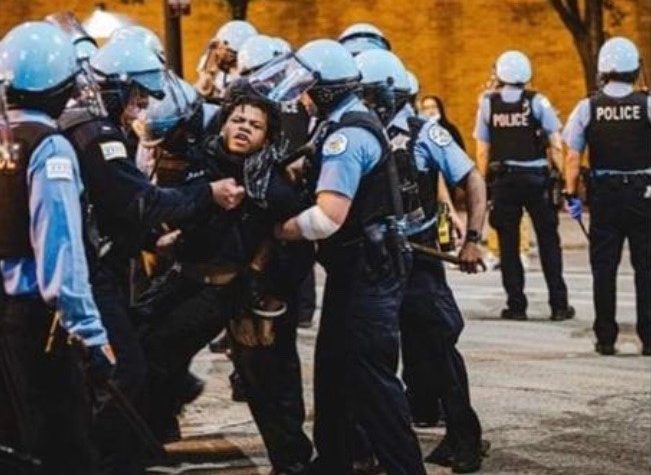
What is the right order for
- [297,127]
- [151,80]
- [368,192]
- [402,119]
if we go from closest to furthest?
[368,192] → [151,80] → [402,119] → [297,127]

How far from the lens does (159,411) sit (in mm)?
7191

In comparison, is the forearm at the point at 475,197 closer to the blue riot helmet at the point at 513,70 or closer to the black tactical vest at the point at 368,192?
the black tactical vest at the point at 368,192

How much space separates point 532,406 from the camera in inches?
351

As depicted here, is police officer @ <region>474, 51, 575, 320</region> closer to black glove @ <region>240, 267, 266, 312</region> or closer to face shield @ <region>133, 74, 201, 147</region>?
face shield @ <region>133, 74, 201, 147</region>

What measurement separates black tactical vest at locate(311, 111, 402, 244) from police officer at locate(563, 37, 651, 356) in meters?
4.32

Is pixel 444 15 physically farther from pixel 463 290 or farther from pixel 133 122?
pixel 133 122

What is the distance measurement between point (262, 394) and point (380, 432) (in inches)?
34.5

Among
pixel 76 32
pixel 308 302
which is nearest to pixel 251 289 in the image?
pixel 76 32

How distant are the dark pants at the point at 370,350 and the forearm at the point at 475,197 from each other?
2.88 feet

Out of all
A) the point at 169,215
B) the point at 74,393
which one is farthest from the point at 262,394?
the point at 74,393

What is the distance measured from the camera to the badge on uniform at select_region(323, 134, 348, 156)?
247 inches

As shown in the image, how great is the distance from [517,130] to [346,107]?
606 cm

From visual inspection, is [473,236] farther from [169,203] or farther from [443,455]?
[169,203]

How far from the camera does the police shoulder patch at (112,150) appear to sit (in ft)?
19.7
